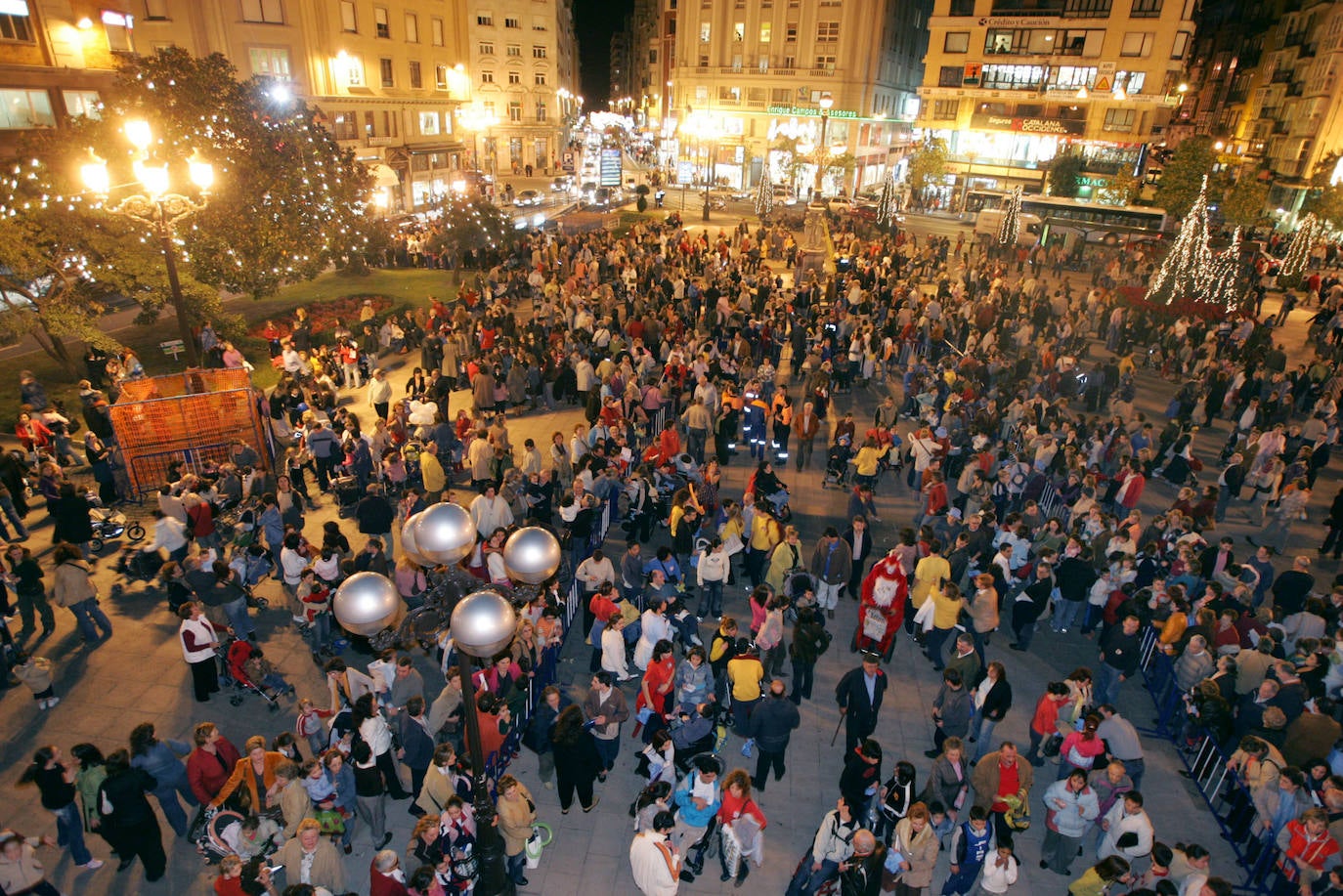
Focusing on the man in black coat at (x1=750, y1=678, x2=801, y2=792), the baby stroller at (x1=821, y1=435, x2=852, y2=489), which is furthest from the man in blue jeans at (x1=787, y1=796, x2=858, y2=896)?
the baby stroller at (x1=821, y1=435, x2=852, y2=489)

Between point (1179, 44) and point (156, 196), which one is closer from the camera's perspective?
point (156, 196)

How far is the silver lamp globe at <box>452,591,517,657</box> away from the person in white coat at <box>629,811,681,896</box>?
83.6 inches

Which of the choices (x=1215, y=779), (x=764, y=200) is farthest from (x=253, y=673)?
(x=764, y=200)

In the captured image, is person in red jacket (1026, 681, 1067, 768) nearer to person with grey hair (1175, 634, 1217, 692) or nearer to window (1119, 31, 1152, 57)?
person with grey hair (1175, 634, 1217, 692)

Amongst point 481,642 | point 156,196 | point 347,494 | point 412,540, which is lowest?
point 347,494

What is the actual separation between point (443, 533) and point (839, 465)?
1062 centimetres

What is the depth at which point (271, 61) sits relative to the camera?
3878 centimetres

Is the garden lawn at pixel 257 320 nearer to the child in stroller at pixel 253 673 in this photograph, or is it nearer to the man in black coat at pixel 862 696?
the child in stroller at pixel 253 673

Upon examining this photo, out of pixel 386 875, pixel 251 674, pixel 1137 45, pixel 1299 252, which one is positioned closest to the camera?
pixel 386 875

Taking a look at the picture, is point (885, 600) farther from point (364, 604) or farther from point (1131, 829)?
point (364, 604)

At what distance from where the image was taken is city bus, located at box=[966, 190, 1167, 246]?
40562 mm

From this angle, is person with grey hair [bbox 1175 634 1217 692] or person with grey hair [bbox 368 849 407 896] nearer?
person with grey hair [bbox 368 849 407 896]

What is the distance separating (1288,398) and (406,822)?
65.5 feet

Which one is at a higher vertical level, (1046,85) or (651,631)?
(1046,85)
